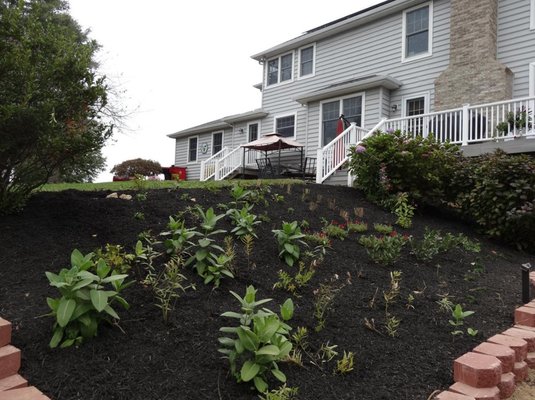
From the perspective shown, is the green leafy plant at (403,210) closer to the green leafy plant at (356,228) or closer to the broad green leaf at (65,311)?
the green leafy plant at (356,228)

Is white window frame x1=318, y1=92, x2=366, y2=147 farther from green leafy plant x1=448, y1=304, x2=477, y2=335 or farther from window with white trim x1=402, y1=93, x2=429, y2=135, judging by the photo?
green leafy plant x1=448, y1=304, x2=477, y2=335

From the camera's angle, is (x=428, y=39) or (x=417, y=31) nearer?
(x=428, y=39)

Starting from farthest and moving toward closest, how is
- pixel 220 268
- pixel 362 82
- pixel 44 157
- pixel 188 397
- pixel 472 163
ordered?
pixel 362 82, pixel 472 163, pixel 44 157, pixel 220 268, pixel 188 397

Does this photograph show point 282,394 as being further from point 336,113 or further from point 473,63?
point 336,113

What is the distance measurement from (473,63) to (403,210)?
573 centimetres

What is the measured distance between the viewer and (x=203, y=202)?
4477mm

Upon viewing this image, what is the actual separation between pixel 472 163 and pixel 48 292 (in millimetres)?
6303

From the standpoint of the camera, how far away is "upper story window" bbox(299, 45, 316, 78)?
13609mm

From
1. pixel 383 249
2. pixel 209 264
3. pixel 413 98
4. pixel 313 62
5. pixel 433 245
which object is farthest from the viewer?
pixel 313 62

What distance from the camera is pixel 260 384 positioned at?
1.75m

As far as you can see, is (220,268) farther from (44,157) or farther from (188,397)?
(44,157)

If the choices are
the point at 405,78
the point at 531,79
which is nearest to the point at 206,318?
the point at 531,79

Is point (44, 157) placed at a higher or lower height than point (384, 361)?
higher

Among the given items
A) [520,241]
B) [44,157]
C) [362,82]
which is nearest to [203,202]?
[44,157]
